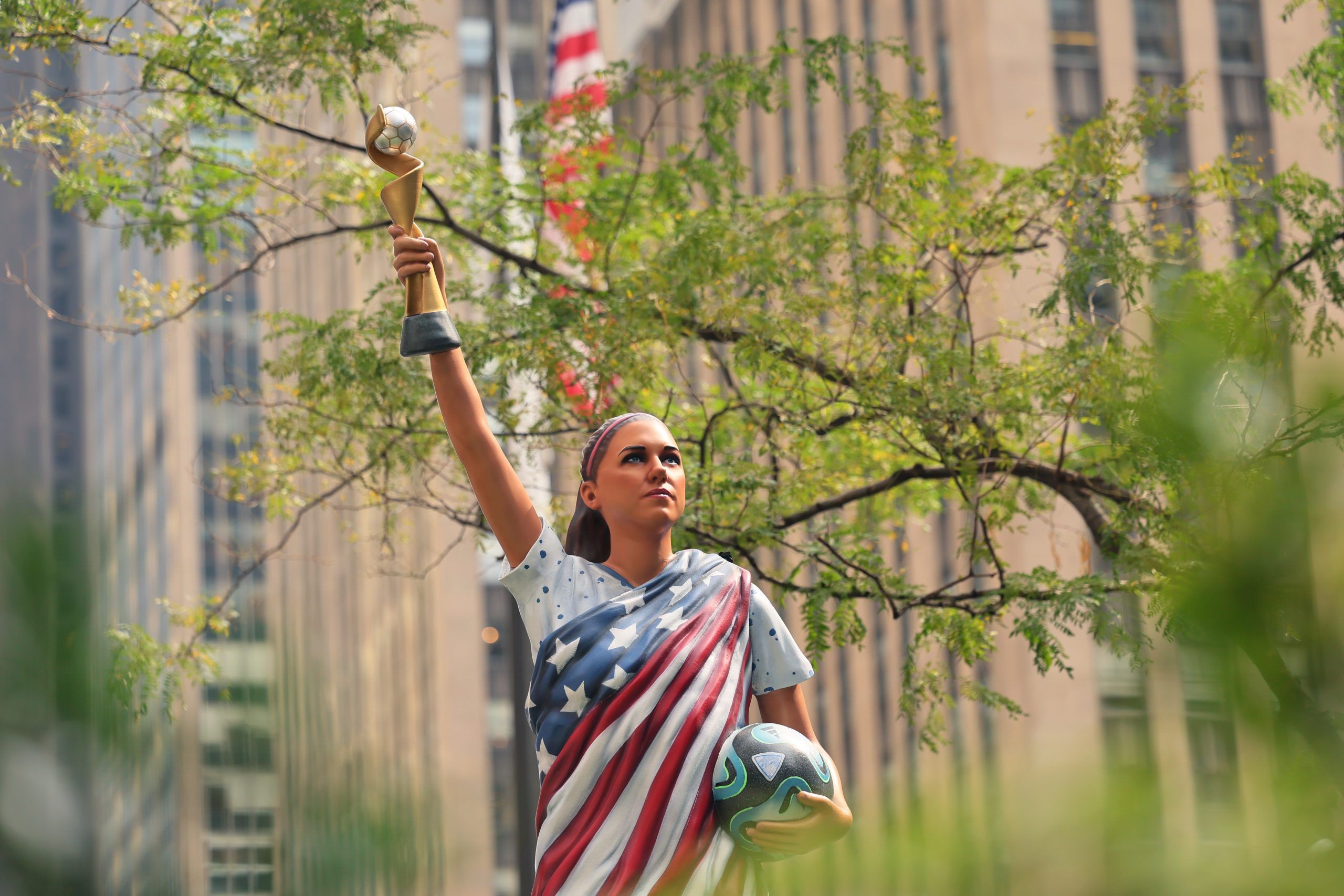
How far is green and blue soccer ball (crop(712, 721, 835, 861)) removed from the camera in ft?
11.1

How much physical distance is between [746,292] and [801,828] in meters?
4.84

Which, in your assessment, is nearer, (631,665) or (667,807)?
(667,807)

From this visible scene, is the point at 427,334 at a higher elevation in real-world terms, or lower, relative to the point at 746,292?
lower

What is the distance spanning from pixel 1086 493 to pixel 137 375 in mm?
6643

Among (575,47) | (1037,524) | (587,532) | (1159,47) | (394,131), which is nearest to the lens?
(394,131)

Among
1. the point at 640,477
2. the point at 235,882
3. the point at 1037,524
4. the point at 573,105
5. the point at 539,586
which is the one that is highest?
the point at 573,105

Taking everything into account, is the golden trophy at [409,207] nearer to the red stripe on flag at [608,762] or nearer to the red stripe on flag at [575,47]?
the red stripe on flag at [608,762]

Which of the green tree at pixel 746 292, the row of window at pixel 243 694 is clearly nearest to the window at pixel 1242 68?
the green tree at pixel 746 292

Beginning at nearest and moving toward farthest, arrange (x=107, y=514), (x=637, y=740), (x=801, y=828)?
(x=107, y=514) → (x=801, y=828) → (x=637, y=740)

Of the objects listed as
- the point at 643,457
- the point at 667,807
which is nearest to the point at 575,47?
the point at 643,457

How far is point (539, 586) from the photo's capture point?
155 inches

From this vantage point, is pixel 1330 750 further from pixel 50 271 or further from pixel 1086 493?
pixel 1086 493

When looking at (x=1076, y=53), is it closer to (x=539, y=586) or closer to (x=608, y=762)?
(x=539, y=586)

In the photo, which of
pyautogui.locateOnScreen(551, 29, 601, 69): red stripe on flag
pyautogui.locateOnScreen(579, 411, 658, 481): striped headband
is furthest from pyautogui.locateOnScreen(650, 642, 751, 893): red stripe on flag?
pyautogui.locateOnScreen(551, 29, 601, 69): red stripe on flag
